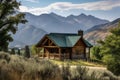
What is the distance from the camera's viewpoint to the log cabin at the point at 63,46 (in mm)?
59522

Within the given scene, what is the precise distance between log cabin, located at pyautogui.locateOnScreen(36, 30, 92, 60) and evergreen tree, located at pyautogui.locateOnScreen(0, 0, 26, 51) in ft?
52.5

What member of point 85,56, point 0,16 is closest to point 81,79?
point 0,16

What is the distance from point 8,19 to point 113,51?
53.6ft

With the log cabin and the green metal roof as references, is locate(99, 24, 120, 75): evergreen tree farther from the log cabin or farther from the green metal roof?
the green metal roof

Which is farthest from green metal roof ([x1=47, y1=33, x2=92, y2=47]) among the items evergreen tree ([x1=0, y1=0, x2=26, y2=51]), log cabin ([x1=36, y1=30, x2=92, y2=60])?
evergreen tree ([x1=0, y1=0, x2=26, y2=51])

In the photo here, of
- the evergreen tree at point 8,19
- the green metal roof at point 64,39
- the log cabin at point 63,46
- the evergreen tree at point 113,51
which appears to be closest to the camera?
the evergreen tree at point 113,51

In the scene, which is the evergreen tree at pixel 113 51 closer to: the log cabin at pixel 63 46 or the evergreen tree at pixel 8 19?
the evergreen tree at pixel 8 19

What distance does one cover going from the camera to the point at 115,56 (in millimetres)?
Result: 35094

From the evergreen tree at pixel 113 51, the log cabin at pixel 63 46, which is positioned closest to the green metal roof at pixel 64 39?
the log cabin at pixel 63 46

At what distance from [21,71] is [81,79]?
3321mm

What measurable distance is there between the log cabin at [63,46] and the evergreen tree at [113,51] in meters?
22.4

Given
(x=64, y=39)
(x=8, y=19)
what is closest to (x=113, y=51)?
(x=8, y=19)

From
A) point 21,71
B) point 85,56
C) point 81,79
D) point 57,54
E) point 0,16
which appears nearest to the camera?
point 21,71

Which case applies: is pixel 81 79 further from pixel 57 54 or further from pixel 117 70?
pixel 57 54
